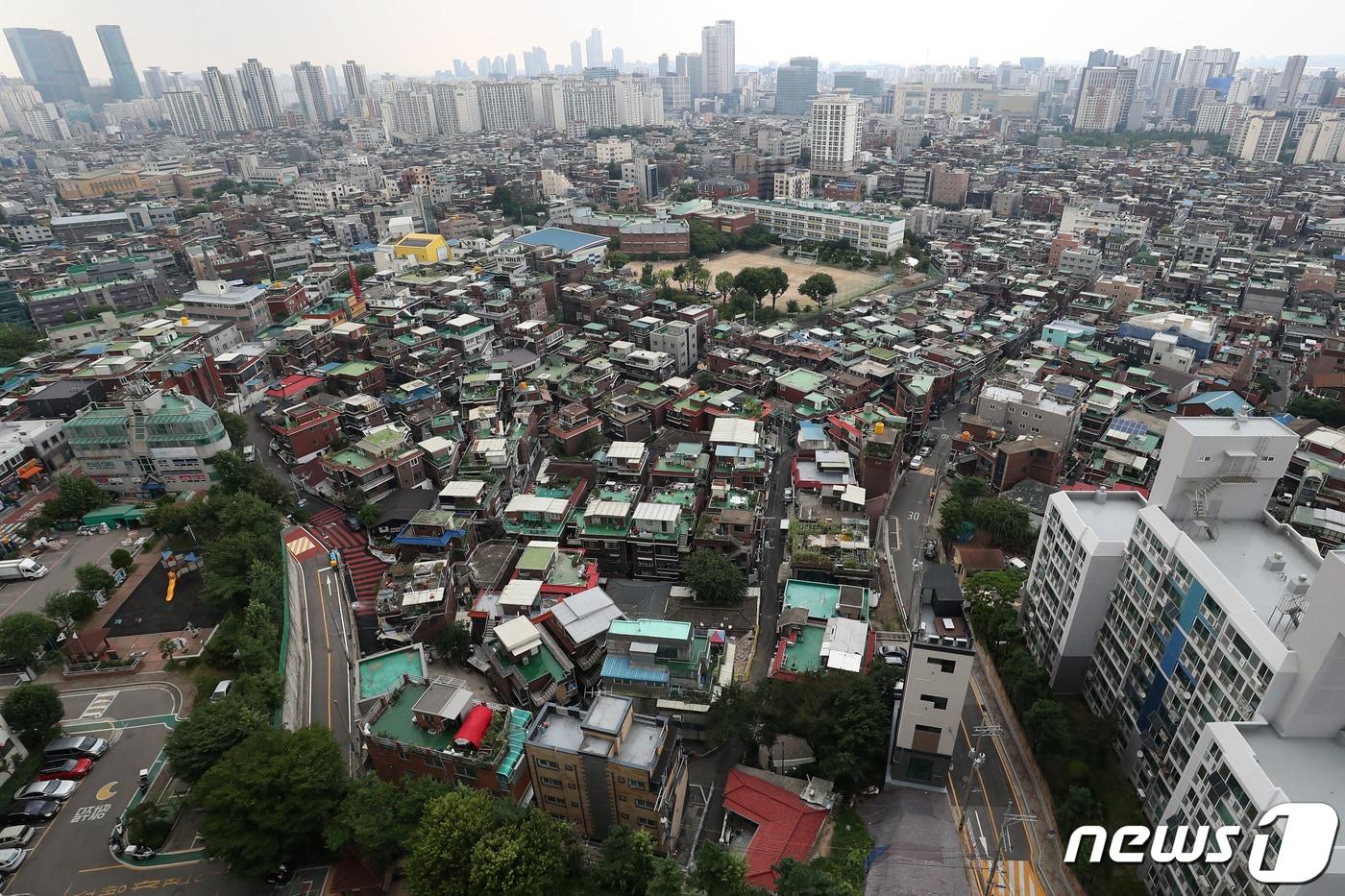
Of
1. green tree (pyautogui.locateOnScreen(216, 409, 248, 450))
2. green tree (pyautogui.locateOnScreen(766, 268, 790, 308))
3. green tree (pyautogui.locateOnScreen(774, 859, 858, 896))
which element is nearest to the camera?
green tree (pyautogui.locateOnScreen(774, 859, 858, 896))

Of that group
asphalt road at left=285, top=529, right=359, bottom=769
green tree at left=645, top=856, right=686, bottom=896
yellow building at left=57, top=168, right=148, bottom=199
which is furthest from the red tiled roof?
yellow building at left=57, top=168, right=148, bottom=199

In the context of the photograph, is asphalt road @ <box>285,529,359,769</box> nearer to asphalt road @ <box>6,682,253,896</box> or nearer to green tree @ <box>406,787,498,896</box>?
asphalt road @ <box>6,682,253,896</box>

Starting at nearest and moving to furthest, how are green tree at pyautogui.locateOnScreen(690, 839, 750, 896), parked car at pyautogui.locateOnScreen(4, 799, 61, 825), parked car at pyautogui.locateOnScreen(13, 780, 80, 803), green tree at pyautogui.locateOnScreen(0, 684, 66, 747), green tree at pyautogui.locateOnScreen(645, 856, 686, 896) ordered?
green tree at pyautogui.locateOnScreen(645, 856, 686, 896) < green tree at pyautogui.locateOnScreen(690, 839, 750, 896) < parked car at pyautogui.locateOnScreen(4, 799, 61, 825) < parked car at pyautogui.locateOnScreen(13, 780, 80, 803) < green tree at pyautogui.locateOnScreen(0, 684, 66, 747)

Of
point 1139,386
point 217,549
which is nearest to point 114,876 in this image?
point 217,549

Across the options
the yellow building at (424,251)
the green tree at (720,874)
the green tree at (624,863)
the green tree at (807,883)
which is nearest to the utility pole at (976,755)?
the green tree at (807,883)

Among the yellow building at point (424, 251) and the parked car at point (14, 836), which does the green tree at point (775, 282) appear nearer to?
the yellow building at point (424, 251)

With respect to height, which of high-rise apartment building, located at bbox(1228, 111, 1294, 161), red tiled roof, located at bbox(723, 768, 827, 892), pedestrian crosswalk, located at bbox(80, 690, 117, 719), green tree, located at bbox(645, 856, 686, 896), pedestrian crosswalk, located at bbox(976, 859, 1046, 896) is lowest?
red tiled roof, located at bbox(723, 768, 827, 892)
